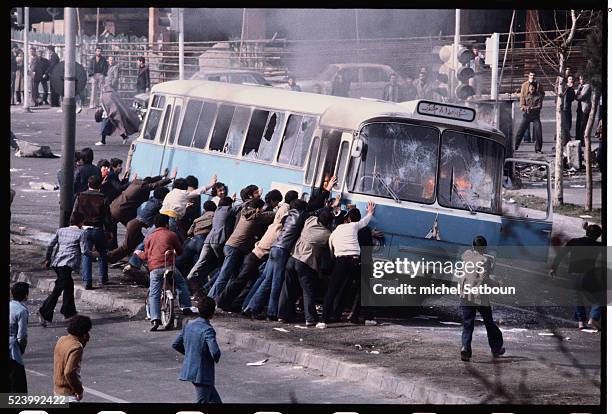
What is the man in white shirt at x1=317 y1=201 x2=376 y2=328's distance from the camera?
1514 cm

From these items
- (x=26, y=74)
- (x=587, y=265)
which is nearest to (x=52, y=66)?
(x=26, y=74)

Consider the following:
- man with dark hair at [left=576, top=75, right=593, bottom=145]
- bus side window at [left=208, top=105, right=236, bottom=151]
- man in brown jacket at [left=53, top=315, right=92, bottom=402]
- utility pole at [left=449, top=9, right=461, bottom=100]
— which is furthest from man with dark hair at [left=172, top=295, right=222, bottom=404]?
utility pole at [left=449, top=9, right=461, bottom=100]

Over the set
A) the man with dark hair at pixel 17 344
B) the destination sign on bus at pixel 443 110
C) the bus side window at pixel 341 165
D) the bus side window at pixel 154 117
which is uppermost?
the destination sign on bus at pixel 443 110

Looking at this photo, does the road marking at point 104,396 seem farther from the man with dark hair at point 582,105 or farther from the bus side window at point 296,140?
the man with dark hair at point 582,105

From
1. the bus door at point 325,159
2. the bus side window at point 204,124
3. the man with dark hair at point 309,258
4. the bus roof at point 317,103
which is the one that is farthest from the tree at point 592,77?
the bus side window at point 204,124

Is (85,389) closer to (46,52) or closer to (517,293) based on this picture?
(517,293)

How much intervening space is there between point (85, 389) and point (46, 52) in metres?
21.5

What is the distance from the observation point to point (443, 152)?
16453 mm

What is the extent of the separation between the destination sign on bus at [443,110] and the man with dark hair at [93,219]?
4014 millimetres

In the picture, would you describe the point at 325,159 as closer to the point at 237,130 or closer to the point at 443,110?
the point at 443,110

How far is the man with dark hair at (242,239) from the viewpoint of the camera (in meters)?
16.1

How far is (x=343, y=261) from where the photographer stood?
15195mm

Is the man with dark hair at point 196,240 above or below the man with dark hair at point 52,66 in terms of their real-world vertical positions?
below

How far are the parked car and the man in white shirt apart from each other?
12833 millimetres
